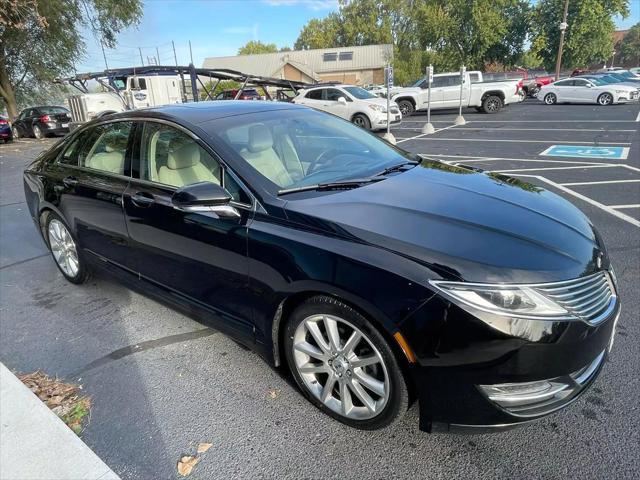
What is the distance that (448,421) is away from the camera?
2.00 m

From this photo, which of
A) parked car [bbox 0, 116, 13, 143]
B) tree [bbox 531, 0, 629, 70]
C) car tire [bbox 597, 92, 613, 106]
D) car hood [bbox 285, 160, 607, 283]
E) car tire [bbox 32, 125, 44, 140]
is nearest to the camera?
car hood [bbox 285, 160, 607, 283]

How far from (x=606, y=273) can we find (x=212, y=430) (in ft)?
7.10

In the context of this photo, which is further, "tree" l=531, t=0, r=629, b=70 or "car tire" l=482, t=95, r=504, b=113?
"tree" l=531, t=0, r=629, b=70

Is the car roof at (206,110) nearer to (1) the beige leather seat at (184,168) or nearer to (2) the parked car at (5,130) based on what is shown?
(1) the beige leather seat at (184,168)

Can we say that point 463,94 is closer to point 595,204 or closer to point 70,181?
point 595,204

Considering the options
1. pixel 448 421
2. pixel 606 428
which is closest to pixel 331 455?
pixel 448 421

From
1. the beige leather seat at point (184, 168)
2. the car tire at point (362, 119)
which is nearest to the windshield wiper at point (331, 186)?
the beige leather seat at point (184, 168)

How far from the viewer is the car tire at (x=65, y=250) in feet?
13.3

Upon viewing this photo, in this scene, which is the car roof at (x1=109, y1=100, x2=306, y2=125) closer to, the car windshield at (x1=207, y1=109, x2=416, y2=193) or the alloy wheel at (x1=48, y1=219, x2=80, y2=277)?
the car windshield at (x1=207, y1=109, x2=416, y2=193)

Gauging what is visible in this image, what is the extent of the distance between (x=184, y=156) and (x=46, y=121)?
68.8 ft

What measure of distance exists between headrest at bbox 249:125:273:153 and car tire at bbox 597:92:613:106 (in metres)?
24.8

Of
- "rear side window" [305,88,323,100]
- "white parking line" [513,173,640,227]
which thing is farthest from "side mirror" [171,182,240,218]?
"rear side window" [305,88,323,100]

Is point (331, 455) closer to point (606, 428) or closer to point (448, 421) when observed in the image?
point (448, 421)

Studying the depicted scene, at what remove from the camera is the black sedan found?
1.88 m
